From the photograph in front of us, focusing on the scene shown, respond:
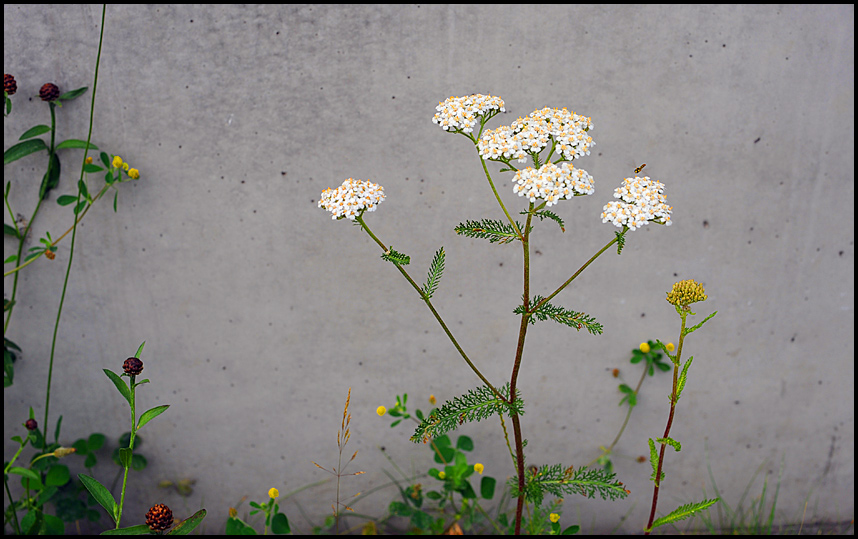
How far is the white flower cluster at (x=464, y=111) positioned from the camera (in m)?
0.83

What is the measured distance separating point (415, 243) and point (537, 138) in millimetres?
642

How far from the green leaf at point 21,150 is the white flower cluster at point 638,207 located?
1.31 metres

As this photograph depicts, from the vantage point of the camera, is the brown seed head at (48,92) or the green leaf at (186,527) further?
the brown seed head at (48,92)

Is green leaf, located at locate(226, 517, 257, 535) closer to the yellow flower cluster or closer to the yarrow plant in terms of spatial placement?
the yarrow plant

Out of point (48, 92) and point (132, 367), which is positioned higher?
point (48, 92)

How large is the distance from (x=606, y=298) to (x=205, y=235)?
1092 mm

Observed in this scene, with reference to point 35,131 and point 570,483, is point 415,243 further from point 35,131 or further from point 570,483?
point 35,131

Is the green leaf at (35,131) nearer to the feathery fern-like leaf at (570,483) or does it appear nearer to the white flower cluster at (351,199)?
the white flower cluster at (351,199)

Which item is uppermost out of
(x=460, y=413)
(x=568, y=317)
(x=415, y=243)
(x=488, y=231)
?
(x=415, y=243)

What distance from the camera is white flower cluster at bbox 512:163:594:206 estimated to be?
0.76 metres

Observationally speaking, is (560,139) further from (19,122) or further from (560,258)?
(19,122)

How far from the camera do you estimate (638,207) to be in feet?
2.60

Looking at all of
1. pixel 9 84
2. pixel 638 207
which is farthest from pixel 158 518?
pixel 9 84

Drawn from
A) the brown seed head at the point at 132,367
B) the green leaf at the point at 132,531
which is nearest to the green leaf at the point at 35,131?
the brown seed head at the point at 132,367
